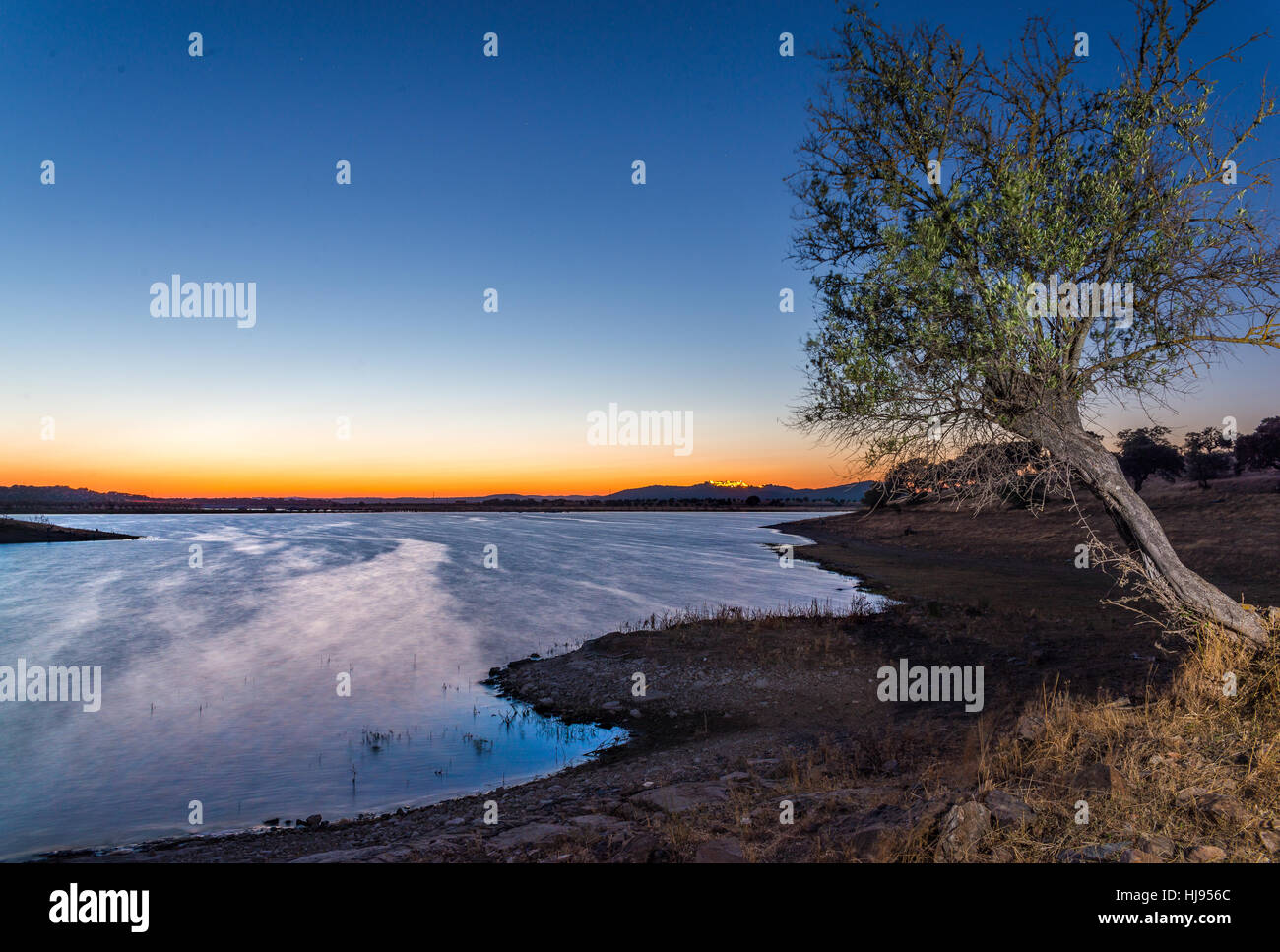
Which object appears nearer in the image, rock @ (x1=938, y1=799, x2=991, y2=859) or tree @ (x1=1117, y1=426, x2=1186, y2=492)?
rock @ (x1=938, y1=799, x2=991, y2=859)

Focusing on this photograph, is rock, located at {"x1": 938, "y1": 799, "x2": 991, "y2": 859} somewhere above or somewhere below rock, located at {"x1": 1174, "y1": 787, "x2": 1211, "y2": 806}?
below

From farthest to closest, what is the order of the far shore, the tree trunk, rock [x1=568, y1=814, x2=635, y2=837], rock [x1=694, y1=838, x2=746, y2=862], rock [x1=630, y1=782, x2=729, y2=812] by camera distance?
the far shore < the tree trunk < rock [x1=630, y1=782, x2=729, y2=812] < rock [x1=568, y1=814, x2=635, y2=837] < rock [x1=694, y1=838, x2=746, y2=862]

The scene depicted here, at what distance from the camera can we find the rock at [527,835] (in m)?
8.22

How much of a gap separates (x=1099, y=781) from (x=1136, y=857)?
1.78 m

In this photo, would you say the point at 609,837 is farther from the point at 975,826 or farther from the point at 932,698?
the point at 932,698

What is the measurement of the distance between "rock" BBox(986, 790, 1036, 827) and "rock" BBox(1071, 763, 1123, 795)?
0.86 m

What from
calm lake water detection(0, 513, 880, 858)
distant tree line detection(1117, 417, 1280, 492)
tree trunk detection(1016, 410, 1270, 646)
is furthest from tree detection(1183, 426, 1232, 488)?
tree trunk detection(1016, 410, 1270, 646)

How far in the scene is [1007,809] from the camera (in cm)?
684

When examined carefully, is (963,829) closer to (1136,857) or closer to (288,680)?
(1136,857)

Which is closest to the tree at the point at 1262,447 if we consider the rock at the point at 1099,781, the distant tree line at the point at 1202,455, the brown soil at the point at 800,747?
the distant tree line at the point at 1202,455

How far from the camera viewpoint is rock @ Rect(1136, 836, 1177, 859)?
5969mm

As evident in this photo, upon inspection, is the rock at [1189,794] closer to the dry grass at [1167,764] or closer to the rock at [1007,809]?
→ the dry grass at [1167,764]

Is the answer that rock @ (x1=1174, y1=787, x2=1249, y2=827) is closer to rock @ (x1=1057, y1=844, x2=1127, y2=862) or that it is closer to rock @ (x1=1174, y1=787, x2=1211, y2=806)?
rock @ (x1=1174, y1=787, x2=1211, y2=806)
